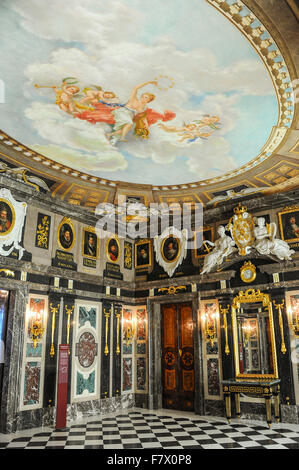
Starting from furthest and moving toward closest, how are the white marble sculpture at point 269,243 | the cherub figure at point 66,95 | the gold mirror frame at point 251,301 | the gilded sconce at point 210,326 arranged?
the gilded sconce at point 210,326
the white marble sculpture at point 269,243
the gold mirror frame at point 251,301
the cherub figure at point 66,95

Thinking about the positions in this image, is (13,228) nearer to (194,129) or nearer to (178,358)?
(194,129)

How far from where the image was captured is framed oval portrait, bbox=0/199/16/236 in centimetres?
927

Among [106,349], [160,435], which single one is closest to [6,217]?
[106,349]

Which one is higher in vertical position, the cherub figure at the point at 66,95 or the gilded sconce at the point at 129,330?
the cherub figure at the point at 66,95

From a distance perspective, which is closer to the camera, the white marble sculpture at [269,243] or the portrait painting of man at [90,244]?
the white marble sculpture at [269,243]

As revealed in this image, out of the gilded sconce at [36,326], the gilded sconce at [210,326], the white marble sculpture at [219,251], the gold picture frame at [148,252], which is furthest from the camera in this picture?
the gold picture frame at [148,252]

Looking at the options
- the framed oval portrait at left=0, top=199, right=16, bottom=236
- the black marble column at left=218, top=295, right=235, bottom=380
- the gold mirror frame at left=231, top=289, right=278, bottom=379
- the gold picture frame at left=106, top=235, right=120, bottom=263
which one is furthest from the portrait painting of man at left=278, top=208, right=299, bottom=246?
the framed oval portrait at left=0, top=199, right=16, bottom=236

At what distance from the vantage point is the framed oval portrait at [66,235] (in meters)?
10.8

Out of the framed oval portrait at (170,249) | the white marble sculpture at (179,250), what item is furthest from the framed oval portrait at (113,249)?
the framed oval portrait at (170,249)

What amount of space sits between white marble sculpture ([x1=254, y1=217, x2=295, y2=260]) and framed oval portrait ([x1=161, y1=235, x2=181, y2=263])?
2728mm

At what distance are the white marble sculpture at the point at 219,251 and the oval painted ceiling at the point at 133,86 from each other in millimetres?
2651

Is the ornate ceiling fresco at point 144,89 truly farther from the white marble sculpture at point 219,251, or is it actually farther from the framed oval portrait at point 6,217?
the white marble sculpture at point 219,251

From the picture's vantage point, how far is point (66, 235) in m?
11.0

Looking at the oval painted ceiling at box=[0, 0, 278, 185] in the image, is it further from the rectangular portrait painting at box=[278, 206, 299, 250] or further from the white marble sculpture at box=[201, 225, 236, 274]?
the white marble sculpture at box=[201, 225, 236, 274]
